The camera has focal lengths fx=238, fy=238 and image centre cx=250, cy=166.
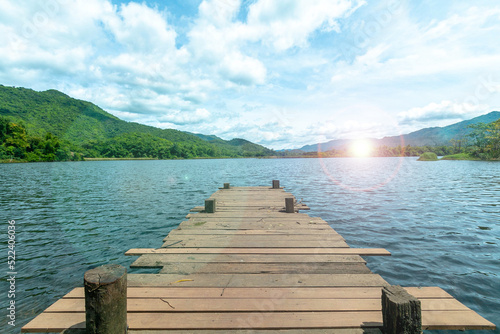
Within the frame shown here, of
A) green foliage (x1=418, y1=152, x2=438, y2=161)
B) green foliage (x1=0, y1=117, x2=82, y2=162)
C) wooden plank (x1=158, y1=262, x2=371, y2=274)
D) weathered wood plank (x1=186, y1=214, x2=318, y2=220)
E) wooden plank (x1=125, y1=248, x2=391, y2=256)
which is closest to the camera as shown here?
wooden plank (x1=158, y1=262, x2=371, y2=274)

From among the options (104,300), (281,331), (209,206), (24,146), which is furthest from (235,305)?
(24,146)

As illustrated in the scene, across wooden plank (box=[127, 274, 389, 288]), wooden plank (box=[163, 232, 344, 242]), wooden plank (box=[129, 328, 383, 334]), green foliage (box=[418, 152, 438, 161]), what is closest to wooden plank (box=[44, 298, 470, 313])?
wooden plank (box=[129, 328, 383, 334])

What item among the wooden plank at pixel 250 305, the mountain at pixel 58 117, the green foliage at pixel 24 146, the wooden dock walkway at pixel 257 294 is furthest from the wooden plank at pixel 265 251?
the mountain at pixel 58 117

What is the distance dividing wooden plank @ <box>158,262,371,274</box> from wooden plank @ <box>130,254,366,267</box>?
0.14m

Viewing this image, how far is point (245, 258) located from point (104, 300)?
3011mm

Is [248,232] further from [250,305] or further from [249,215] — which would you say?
[250,305]

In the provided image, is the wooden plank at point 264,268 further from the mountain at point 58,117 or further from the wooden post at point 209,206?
the mountain at point 58,117

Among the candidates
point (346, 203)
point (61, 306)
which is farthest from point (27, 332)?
point (346, 203)

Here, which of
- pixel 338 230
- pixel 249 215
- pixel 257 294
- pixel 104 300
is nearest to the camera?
pixel 104 300

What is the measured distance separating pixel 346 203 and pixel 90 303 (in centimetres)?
1482

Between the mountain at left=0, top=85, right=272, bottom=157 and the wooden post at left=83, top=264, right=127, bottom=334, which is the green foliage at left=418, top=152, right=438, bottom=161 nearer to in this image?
the wooden post at left=83, top=264, right=127, bottom=334

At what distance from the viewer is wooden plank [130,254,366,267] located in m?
4.84

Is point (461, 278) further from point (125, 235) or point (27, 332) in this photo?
point (125, 235)

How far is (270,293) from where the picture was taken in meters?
3.59
